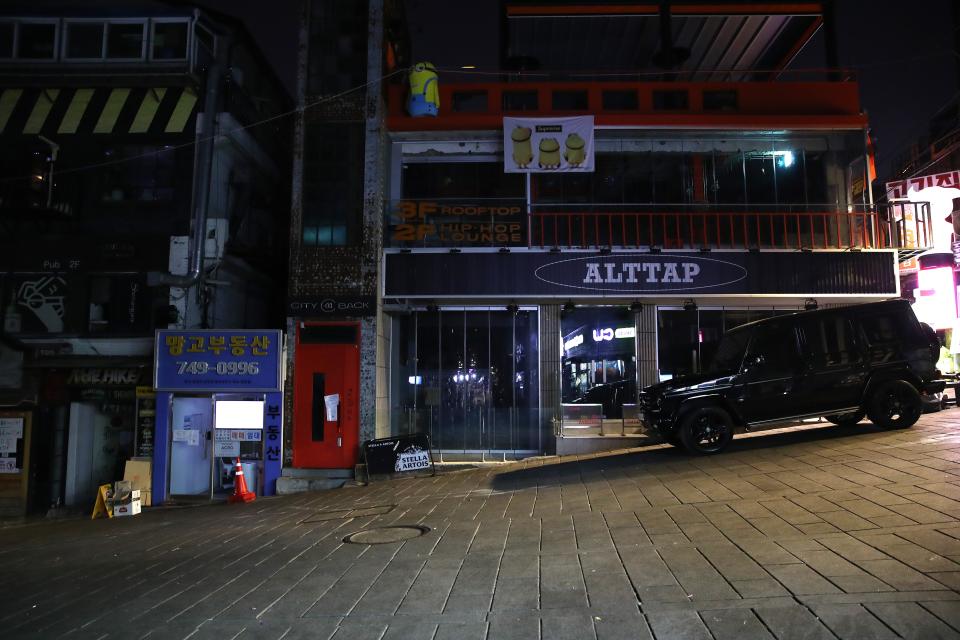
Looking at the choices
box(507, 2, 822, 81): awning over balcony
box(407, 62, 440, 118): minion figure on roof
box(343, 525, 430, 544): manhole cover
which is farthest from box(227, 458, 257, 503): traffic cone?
box(507, 2, 822, 81): awning over balcony

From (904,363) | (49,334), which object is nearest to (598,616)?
(904,363)

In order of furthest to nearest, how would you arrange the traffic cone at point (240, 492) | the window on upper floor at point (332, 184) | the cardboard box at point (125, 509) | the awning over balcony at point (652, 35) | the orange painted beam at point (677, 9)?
the awning over balcony at point (652, 35)
the orange painted beam at point (677, 9)
the window on upper floor at point (332, 184)
the traffic cone at point (240, 492)
the cardboard box at point (125, 509)

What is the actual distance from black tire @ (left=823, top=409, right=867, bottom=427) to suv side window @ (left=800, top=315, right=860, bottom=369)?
100 centimetres

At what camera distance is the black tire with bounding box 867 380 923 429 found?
35.1ft

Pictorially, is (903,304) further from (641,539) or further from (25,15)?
(25,15)

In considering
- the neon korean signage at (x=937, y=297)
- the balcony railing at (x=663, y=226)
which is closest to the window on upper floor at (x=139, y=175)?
the balcony railing at (x=663, y=226)

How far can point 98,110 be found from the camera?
50.0ft

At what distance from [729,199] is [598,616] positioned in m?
13.6

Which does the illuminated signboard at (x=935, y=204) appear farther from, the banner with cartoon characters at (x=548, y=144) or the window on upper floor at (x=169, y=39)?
the window on upper floor at (x=169, y=39)

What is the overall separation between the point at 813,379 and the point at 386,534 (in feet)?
25.6

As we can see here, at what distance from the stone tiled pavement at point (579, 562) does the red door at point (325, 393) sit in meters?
3.01

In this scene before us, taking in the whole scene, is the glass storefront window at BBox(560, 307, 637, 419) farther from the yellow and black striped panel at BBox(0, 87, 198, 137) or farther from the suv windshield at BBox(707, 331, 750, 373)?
the yellow and black striped panel at BBox(0, 87, 198, 137)

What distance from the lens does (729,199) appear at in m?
15.8

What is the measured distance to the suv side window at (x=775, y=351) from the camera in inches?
418
